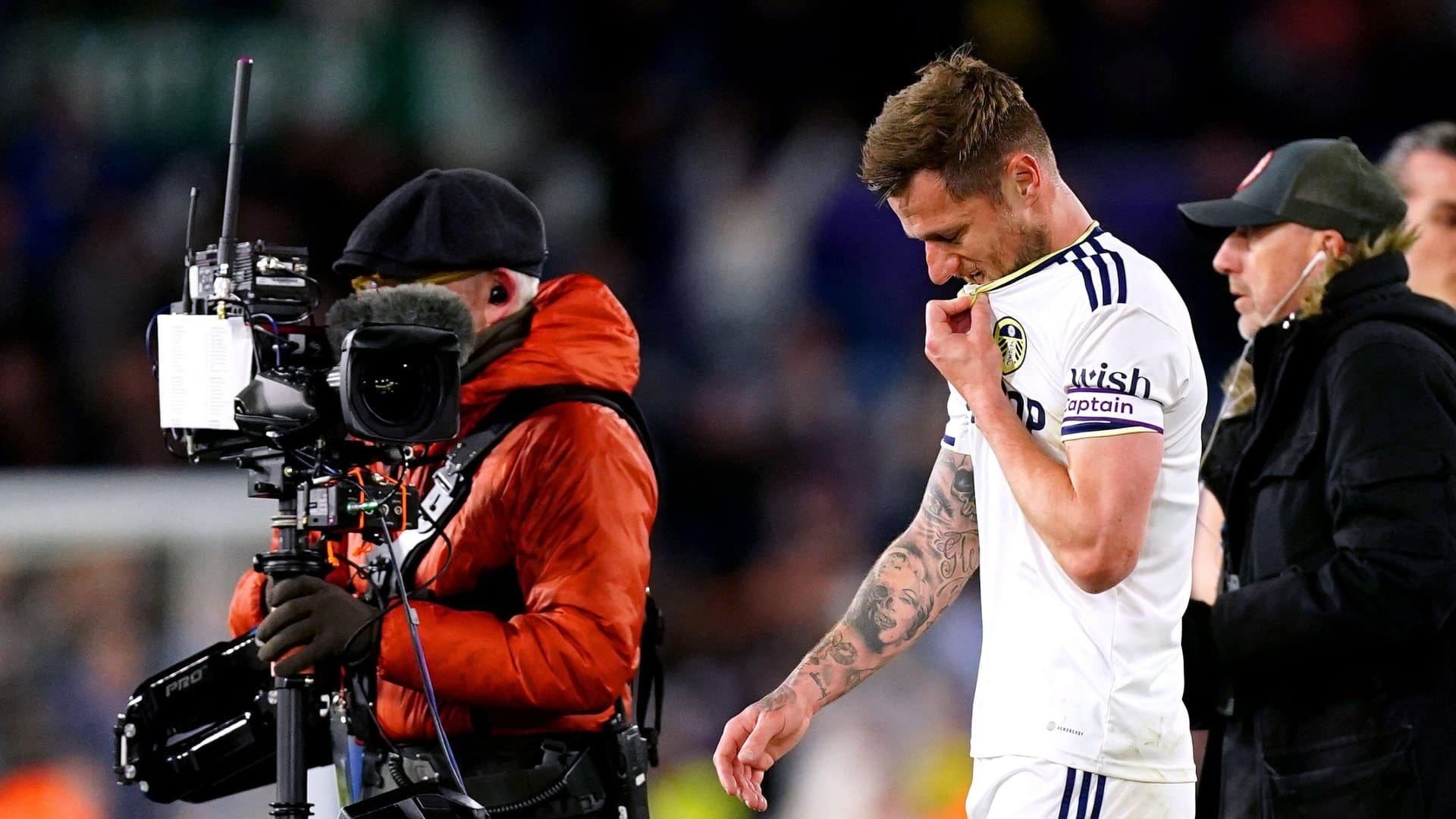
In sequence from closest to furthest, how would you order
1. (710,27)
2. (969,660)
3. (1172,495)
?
(1172,495)
(969,660)
(710,27)

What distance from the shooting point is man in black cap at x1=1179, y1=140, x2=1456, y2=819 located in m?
2.98

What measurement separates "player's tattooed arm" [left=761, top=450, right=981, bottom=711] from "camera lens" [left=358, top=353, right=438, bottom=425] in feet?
2.30

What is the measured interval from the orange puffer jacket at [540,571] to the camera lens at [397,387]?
38 cm

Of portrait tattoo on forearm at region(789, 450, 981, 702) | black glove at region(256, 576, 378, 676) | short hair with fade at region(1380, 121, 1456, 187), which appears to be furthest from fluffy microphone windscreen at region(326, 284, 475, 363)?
short hair with fade at region(1380, 121, 1456, 187)

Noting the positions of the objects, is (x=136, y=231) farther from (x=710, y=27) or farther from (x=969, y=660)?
(x=969, y=660)

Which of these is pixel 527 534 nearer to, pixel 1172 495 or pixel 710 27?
pixel 1172 495

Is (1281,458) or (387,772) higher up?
(1281,458)

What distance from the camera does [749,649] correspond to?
6.55 metres

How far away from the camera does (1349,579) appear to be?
2.99 metres

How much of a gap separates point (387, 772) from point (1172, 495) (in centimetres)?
144

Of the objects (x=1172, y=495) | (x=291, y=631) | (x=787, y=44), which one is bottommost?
(x=291, y=631)

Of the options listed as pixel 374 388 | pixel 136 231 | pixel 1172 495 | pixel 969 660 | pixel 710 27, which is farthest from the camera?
pixel 710 27

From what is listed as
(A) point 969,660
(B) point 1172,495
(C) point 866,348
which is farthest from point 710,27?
(B) point 1172,495

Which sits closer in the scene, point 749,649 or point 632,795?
point 632,795
